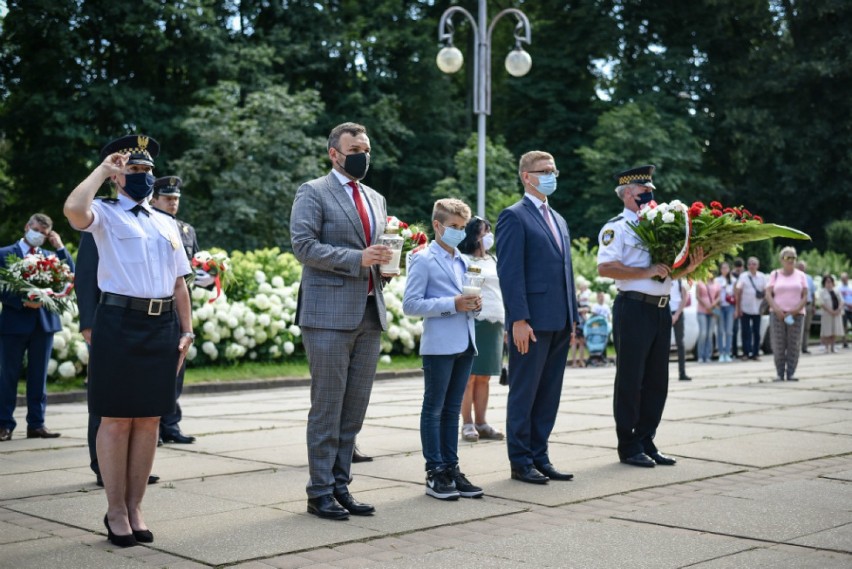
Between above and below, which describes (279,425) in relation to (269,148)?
below

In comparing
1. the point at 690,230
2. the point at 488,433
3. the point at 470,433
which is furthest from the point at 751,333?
the point at 690,230

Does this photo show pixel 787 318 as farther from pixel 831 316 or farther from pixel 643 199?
pixel 831 316

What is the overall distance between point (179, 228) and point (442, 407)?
3.02 meters

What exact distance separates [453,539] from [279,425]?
5591mm

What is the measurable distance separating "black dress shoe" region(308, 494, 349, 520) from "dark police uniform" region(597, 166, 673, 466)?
2.81 metres

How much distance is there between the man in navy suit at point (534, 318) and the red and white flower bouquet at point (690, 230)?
746 mm

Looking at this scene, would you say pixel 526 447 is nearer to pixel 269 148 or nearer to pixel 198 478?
pixel 198 478

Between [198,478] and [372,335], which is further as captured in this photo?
[198,478]

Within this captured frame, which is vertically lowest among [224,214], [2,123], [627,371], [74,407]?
[74,407]

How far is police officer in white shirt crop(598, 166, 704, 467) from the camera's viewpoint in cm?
830

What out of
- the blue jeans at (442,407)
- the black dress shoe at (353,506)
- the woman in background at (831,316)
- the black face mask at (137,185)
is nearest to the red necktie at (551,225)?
the blue jeans at (442,407)

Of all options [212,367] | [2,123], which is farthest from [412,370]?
[2,123]

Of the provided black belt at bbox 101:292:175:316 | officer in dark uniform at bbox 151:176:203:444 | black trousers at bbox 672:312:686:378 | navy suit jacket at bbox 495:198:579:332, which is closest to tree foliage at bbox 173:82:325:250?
black trousers at bbox 672:312:686:378

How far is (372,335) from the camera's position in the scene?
6.56 meters
